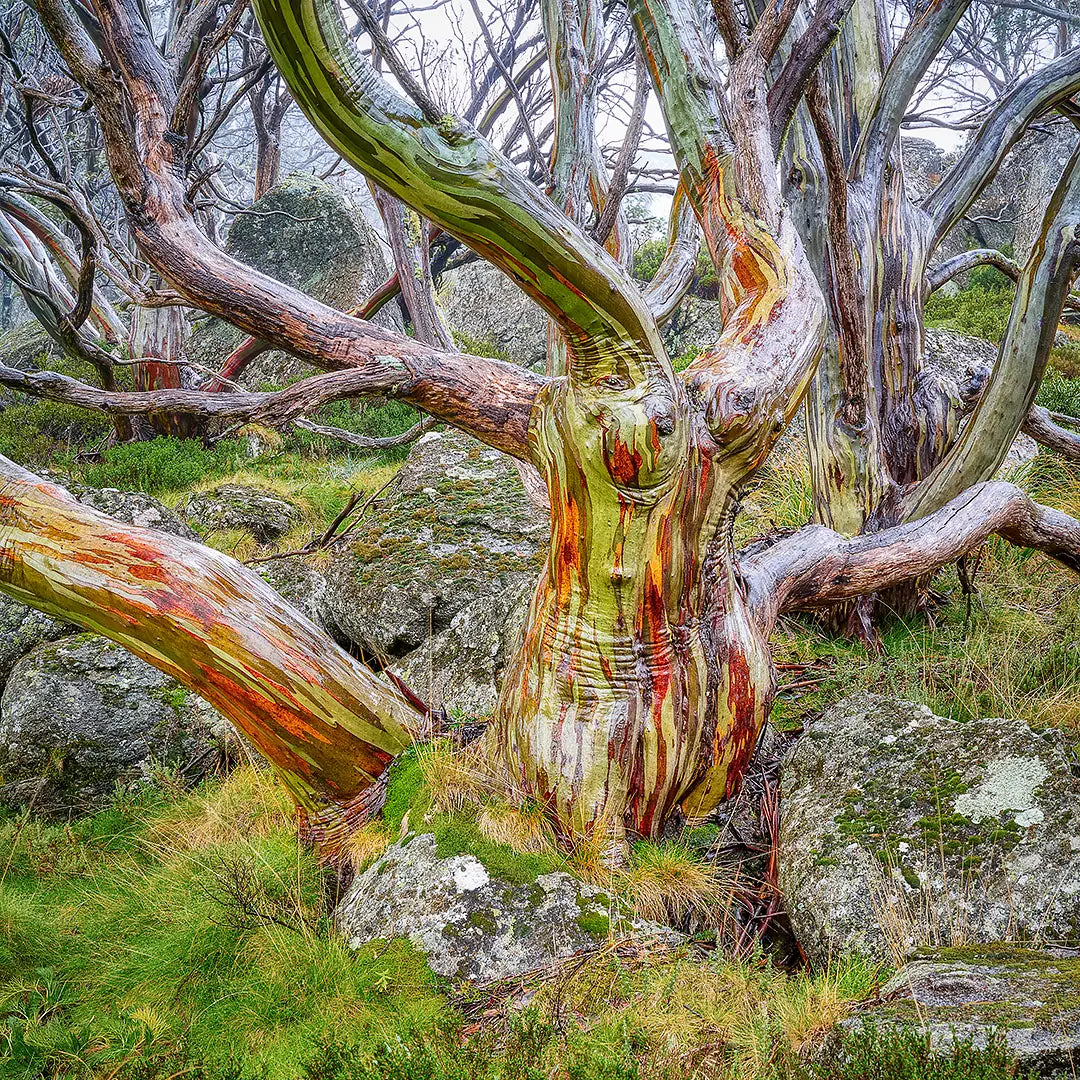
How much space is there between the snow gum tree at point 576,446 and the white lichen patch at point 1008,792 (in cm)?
73

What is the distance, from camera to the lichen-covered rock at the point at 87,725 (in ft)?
13.9

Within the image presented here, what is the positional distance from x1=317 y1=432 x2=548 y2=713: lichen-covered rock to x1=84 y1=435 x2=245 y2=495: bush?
165 inches

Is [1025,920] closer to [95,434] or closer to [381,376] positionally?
[381,376]

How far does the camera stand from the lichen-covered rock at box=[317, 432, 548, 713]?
441 centimetres

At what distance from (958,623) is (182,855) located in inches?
160

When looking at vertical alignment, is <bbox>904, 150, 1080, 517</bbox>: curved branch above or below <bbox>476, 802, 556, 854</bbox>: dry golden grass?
above

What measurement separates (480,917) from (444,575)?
2.62 m

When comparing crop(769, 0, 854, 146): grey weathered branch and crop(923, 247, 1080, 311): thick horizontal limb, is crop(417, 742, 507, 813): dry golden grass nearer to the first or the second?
crop(769, 0, 854, 146): grey weathered branch

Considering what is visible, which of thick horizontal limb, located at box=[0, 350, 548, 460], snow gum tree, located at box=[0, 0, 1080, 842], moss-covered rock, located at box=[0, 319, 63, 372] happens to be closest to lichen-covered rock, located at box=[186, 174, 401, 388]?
moss-covered rock, located at box=[0, 319, 63, 372]

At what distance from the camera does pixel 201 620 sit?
266 cm

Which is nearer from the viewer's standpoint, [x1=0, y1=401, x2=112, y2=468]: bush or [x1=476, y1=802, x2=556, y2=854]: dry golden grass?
[x1=476, y1=802, x2=556, y2=854]: dry golden grass

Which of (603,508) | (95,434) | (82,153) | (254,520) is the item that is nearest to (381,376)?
(603,508)

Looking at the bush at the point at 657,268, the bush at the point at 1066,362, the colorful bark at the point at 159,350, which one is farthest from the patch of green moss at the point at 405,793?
the bush at the point at 657,268

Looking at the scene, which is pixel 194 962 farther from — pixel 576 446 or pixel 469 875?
pixel 576 446
